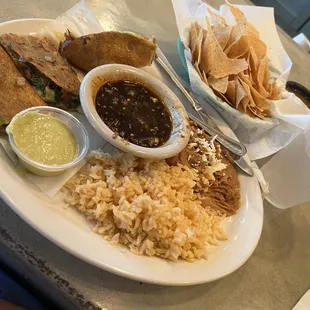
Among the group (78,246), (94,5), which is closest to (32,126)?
(78,246)

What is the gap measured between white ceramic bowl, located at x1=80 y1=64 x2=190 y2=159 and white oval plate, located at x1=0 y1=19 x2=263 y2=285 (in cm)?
26

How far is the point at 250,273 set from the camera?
4.77 feet

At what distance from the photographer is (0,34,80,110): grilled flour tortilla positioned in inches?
54.9

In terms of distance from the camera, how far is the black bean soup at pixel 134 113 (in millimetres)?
1375

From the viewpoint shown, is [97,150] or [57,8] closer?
[97,150]

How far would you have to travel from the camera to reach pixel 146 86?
156cm

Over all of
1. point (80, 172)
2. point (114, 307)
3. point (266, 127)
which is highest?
point (266, 127)

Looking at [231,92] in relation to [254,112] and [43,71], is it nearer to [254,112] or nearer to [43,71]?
[254,112]

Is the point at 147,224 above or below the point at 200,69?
below

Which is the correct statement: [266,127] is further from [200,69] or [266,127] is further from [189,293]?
[189,293]

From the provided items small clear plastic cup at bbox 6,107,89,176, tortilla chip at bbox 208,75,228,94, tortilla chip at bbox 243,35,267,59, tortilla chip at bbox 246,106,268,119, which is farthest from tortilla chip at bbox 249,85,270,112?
small clear plastic cup at bbox 6,107,89,176

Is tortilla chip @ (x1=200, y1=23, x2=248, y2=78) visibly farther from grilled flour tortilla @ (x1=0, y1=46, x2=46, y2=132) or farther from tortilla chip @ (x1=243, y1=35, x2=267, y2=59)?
grilled flour tortilla @ (x1=0, y1=46, x2=46, y2=132)

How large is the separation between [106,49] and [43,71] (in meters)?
0.29

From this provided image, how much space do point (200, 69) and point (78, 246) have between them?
3.13ft
